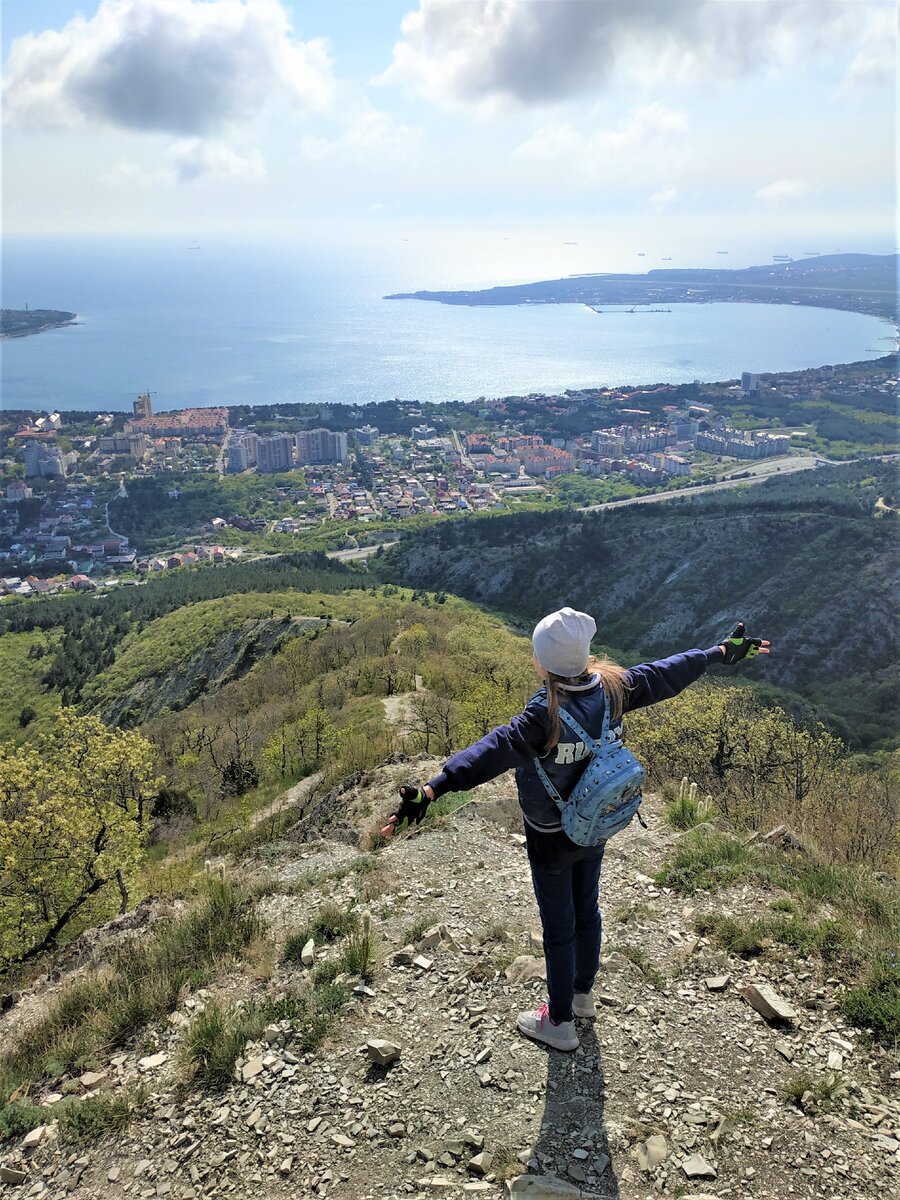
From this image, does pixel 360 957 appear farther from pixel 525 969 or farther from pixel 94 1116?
pixel 94 1116

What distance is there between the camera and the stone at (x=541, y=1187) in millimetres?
3033

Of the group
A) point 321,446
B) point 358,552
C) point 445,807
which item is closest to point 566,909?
point 445,807

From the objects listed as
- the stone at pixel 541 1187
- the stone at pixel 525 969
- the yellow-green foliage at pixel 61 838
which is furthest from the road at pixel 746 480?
the stone at pixel 541 1187

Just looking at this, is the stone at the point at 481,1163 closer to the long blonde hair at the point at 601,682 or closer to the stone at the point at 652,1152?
the stone at the point at 652,1152

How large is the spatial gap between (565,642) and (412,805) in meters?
0.95

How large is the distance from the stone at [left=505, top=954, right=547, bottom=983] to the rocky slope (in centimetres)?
2

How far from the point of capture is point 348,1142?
3463mm

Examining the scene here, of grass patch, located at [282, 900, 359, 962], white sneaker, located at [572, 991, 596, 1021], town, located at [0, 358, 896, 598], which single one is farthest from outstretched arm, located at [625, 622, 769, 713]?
town, located at [0, 358, 896, 598]

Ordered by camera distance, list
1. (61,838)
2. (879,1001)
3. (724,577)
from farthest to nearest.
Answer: (724,577)
(61,838)
(879,1001)

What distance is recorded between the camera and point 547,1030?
385cm

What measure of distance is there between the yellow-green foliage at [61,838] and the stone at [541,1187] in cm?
817

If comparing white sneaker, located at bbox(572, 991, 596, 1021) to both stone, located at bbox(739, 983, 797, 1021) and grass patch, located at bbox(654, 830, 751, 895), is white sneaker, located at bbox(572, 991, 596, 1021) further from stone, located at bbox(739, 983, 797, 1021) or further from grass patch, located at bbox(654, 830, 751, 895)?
grass patch, located at bbox(654, 830, 751, 895)

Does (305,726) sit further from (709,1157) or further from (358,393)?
(358,393)

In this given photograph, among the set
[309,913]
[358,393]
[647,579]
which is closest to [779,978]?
[309,913]
